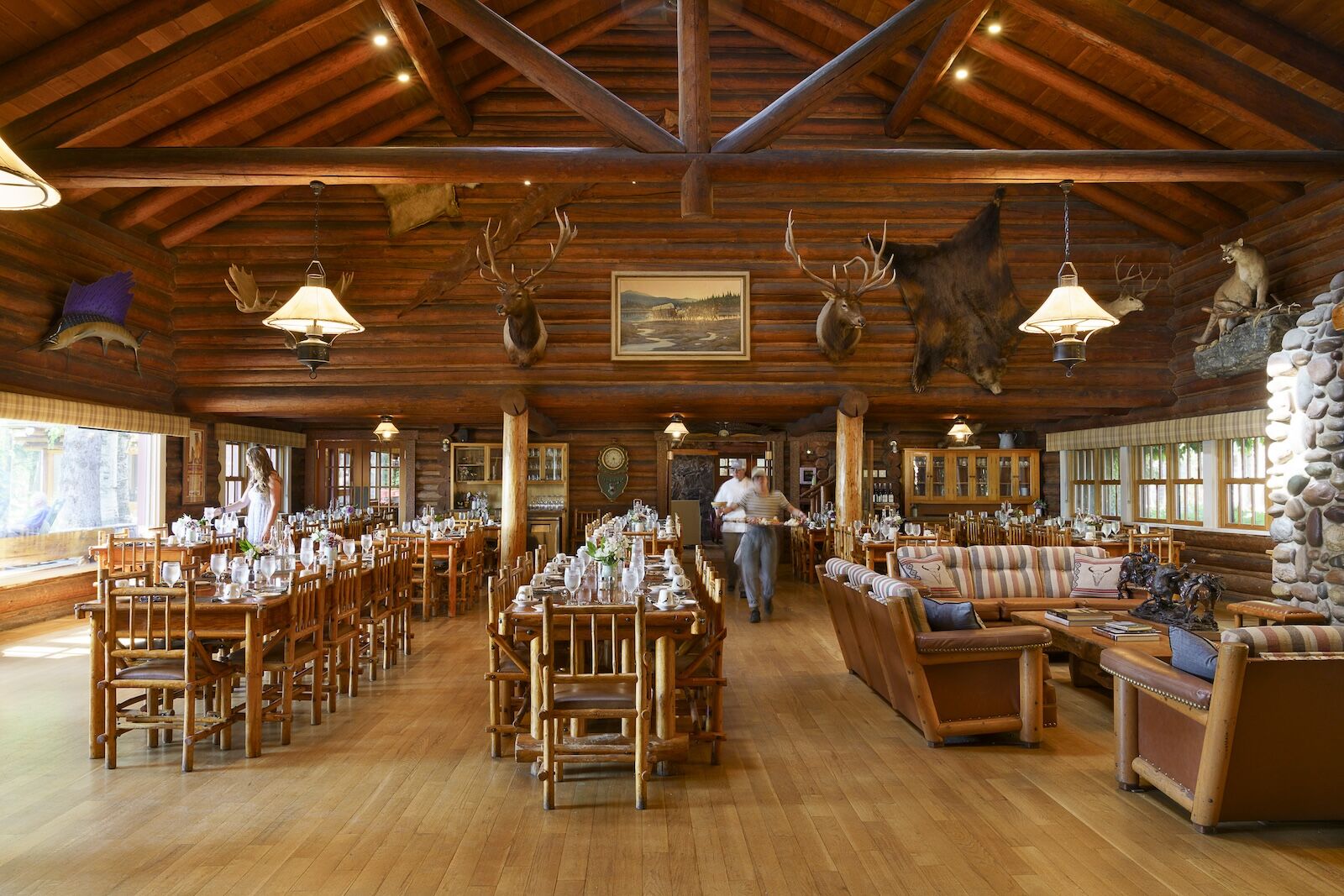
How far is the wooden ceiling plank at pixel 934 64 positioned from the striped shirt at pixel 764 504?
17.0 feet

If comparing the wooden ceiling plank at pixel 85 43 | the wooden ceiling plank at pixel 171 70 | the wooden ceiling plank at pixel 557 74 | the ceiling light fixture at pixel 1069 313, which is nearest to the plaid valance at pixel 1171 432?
the ceiling light fixture at pixel 1069 313

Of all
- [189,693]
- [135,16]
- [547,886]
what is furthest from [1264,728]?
[135,16]

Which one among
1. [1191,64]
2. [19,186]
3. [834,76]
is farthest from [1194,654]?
[1191,64]

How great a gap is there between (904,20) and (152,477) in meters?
11.1

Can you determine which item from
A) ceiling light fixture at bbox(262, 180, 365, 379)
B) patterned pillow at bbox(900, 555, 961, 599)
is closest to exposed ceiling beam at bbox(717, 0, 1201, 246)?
patterned pillow at bbox(900, 555, 961, 599)

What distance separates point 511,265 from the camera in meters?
10.3

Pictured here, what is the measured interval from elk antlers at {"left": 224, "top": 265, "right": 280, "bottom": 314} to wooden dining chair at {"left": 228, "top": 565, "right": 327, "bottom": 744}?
224 inches

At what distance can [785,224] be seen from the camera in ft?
37.1

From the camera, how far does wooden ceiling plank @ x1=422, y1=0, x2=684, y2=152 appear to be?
6297 millimetres

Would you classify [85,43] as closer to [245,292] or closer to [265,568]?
[245,292]

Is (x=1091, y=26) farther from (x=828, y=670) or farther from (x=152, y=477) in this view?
(x=152, y=477)

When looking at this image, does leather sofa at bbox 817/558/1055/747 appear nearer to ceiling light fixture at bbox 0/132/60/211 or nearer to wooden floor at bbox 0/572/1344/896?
wooden floor at bbox 0/572/1344/896

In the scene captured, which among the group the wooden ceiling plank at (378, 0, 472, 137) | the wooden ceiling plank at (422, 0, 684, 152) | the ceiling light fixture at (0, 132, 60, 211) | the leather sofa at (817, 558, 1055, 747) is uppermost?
the wooden ceiling plank at (378, 0, 472, 137)

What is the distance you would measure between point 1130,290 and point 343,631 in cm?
1066
